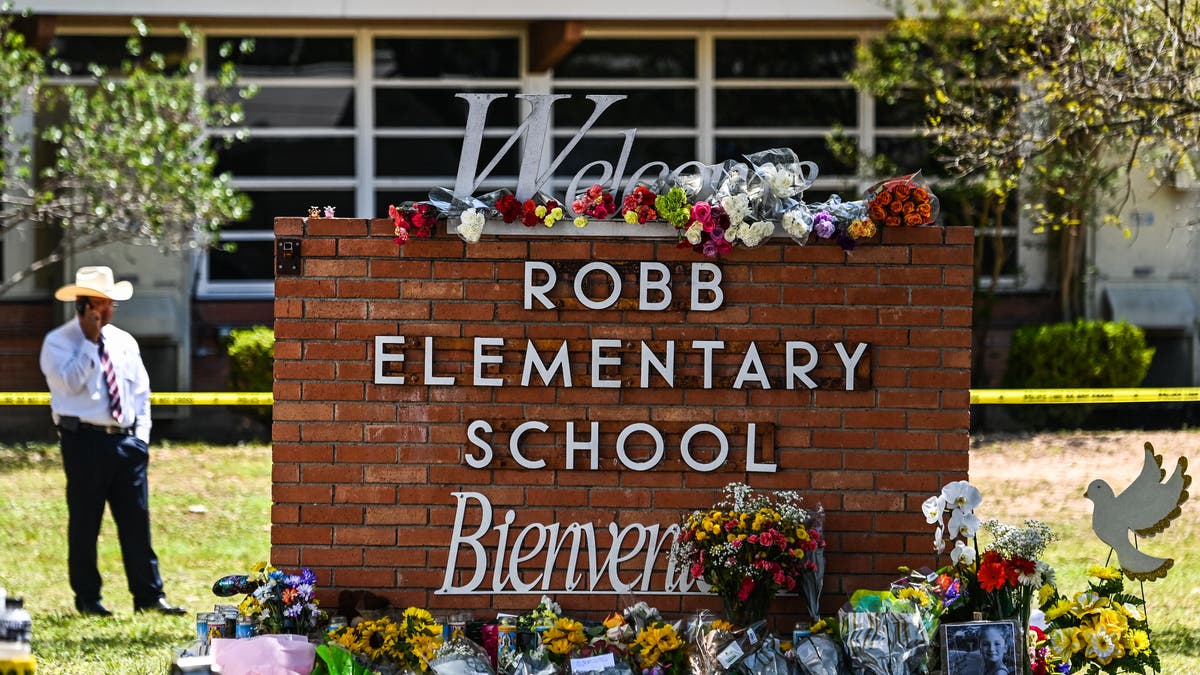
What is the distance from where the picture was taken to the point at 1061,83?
884 centimetres

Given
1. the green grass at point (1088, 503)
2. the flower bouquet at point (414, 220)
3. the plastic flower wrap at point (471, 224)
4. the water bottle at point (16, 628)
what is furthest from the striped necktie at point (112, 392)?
the green grass at point (1088, 503)

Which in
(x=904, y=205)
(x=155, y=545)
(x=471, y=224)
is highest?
(x=904, y=205)

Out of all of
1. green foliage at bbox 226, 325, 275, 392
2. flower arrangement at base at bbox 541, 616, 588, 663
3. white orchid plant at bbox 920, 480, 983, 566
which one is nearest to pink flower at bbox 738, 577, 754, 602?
flower arrangement at base at bbox 541, 616, 588, 663

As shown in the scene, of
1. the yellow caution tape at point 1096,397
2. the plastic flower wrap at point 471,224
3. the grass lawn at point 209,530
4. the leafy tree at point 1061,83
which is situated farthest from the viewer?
the yellow caution tape at point 1096,397

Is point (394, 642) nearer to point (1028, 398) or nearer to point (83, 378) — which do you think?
point (83, 378)

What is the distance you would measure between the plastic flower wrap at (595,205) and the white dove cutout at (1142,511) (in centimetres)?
229

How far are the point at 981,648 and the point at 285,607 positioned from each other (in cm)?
278

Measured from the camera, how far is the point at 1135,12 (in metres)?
8.82

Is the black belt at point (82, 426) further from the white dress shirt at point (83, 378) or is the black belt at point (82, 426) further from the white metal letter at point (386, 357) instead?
the white metal letter at point (386, 357)

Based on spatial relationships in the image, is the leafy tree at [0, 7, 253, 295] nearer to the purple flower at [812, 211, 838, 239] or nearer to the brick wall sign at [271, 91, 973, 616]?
the brick wall sign at [271, 91, 973, 616]

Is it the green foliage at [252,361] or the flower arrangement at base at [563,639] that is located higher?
the green foliage at [252,361]

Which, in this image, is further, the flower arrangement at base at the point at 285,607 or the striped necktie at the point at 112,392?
the striped necktie at the point at 112,392

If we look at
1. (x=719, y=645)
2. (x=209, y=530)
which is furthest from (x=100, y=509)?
(x=719, y=645)

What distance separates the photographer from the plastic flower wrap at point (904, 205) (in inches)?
236
